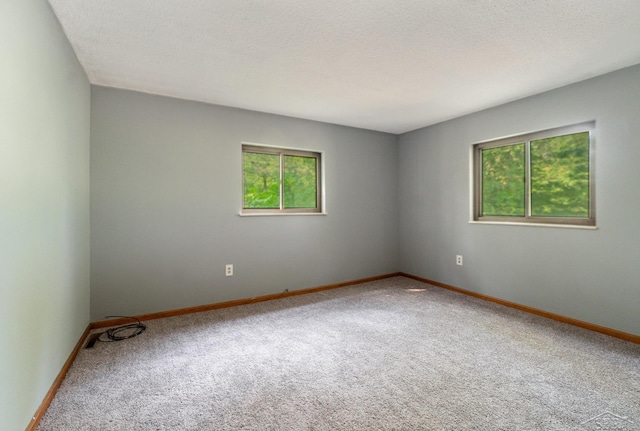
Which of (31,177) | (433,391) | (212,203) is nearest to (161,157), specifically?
(212,203)

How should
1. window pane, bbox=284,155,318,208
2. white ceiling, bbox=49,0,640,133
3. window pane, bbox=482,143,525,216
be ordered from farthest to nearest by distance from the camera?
window pane, bbox=284,155,318,208
window pane, bbox=482,143,525,216
white ceiling, bbox=49,0,640,133

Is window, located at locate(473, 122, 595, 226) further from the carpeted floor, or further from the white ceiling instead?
the carpeted floor

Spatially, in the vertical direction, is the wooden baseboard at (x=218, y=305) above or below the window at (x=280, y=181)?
below

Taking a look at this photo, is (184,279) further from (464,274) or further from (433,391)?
(464,274)

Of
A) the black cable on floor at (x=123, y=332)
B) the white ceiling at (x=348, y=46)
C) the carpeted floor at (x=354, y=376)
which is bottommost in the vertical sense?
the carpeted floor at (x=354, y=376)

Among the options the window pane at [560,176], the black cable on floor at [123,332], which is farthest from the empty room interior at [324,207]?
the black cable on floor at [123,332]

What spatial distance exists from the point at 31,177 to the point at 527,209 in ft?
13.4

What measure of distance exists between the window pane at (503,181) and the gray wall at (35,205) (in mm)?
4109

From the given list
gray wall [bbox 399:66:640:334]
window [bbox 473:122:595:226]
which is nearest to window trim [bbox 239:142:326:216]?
gray wall [bbox 399:66:640:334]

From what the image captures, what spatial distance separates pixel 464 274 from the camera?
387 cm

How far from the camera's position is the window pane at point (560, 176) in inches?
113

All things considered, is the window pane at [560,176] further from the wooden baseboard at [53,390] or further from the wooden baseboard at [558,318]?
the wooden baseboard at [53,390]

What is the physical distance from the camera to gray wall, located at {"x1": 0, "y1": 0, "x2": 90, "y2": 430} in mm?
1247

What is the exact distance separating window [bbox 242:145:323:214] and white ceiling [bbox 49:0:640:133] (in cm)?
76
